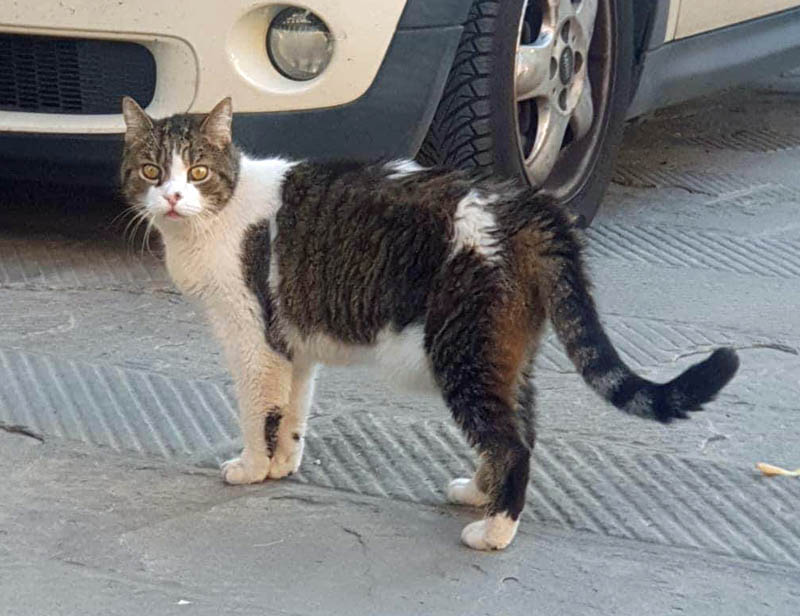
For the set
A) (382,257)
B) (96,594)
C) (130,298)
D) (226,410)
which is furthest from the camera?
(130,298)

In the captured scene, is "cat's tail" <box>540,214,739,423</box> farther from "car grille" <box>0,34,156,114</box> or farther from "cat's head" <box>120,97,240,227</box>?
"car grille" <box>0,34,156,114</box>

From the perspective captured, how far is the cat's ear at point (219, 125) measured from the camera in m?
3.78

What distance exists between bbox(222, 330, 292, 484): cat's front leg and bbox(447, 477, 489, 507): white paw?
460 mm

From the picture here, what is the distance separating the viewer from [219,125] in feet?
12.5

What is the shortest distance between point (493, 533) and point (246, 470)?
69cm

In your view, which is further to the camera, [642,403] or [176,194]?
[176,194]

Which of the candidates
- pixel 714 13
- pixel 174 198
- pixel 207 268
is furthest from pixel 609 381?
pixel 714 13

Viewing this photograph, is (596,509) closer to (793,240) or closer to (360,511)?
(360,511)

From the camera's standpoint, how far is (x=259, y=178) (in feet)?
12.5

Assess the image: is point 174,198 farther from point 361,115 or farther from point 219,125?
point 361,115

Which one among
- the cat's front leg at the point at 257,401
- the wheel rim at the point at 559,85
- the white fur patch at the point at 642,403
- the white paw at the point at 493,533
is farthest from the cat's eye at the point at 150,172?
the wheel rim at the point at 559,85

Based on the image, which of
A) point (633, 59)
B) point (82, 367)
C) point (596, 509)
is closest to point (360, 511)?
point (596, 509)

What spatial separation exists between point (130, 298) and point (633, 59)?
2.14 m

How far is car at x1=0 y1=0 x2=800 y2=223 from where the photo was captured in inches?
181
